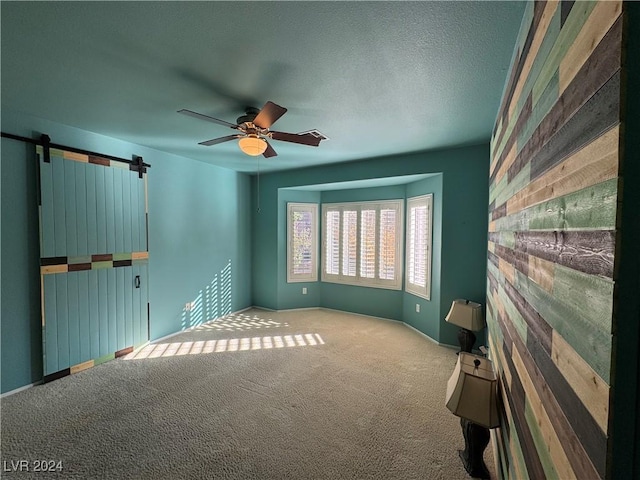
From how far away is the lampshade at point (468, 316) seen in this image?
305 cm

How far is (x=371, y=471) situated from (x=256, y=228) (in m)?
4.34

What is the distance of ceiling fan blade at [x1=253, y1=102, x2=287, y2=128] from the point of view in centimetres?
194

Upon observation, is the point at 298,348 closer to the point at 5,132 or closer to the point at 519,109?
the point at 519,109

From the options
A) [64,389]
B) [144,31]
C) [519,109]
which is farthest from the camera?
[64,389]

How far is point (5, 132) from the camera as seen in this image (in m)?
2.56

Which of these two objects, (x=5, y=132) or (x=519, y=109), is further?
(x=5, y=132)

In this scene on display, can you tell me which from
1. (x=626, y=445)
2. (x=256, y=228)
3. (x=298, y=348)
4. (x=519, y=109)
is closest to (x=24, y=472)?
(x=298, y=348)

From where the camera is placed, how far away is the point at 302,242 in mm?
5395

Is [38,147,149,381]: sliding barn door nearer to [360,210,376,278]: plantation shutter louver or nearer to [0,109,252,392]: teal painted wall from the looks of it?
[0,109,252,392]: teal painted wall

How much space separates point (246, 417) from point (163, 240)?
2.73m

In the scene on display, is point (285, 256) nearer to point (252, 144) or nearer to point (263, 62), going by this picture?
point (252, 144)

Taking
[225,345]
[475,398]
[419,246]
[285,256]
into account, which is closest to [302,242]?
[285,256]

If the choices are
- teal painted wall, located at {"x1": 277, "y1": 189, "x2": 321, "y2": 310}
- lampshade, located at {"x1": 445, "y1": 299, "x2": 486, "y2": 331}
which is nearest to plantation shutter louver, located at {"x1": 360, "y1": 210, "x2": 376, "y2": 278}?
teal painted wall, located at {"x1": 277, "y1": 189, "x2": 321, "y2": 310}

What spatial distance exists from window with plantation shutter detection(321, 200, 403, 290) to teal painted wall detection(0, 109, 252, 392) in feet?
5.32
